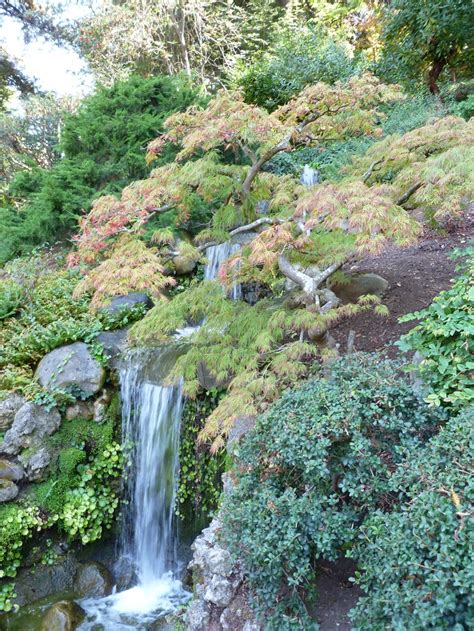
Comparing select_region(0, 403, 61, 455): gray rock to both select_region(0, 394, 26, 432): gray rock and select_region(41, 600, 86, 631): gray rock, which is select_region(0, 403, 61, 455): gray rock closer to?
select_region(0, 394, 26, 432): gray rock

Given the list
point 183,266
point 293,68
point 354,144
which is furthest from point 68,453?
point 293,68

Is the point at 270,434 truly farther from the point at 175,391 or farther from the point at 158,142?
the point at 158,142

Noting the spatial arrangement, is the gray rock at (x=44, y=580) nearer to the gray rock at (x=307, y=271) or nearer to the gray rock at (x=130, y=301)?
the gray rock at (x=130, y=301)

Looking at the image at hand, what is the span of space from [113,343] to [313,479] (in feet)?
11.6

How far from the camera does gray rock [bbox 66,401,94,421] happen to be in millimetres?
4750

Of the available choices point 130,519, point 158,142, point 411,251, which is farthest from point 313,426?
point 411,251

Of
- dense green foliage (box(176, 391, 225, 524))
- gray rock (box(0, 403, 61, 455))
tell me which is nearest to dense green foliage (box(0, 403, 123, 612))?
gray rock (box(0, 403, 61, 455))

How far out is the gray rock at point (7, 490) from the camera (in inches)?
167

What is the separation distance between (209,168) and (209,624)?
3.31 metres

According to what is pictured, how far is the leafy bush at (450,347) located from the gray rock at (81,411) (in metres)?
3.37

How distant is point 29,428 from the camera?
14.8ft

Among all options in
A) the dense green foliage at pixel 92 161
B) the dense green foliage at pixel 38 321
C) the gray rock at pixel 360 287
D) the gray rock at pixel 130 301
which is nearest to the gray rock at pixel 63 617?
the dense green foliage at pixel 38 321

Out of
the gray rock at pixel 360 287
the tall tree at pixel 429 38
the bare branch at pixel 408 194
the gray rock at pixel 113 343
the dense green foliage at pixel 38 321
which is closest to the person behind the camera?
the bare branch at pixel 408 194

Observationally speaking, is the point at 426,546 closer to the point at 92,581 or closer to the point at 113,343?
the point at 92,581
